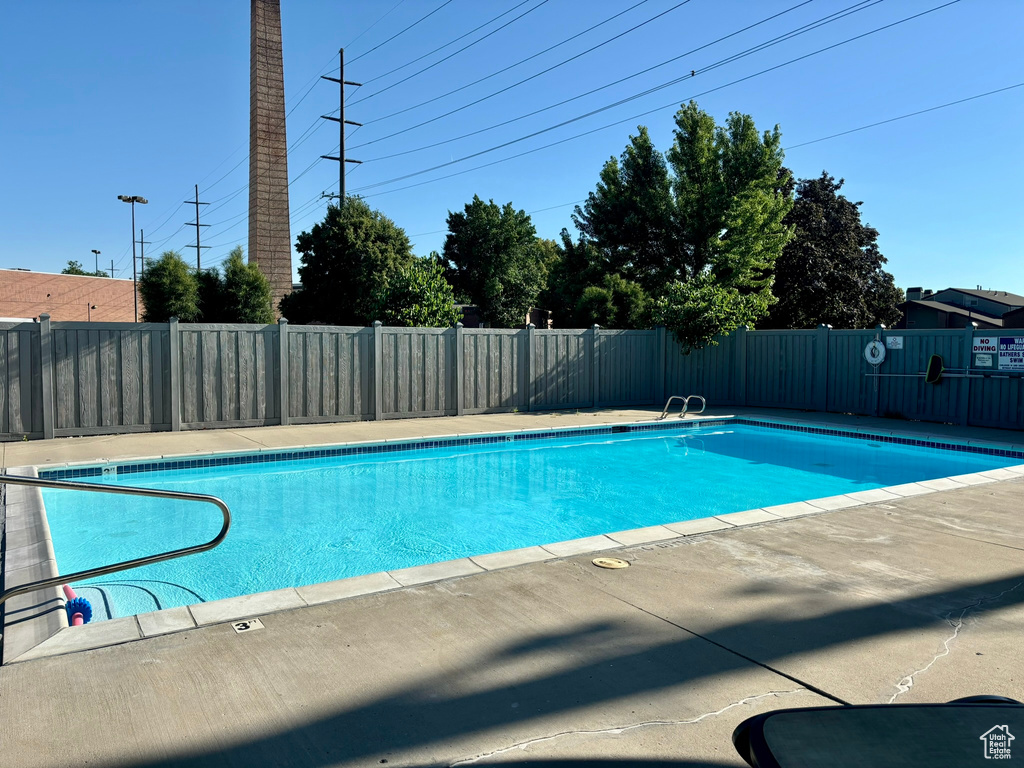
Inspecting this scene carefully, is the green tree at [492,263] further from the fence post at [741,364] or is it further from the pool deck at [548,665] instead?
the pool deck at [548,665]

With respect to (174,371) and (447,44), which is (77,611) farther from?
(447,44)

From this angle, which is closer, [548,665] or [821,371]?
[548,665]

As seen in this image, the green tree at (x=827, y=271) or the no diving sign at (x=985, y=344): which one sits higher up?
the green tree at (x=827, y=271)

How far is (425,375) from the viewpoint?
1345 centimetres

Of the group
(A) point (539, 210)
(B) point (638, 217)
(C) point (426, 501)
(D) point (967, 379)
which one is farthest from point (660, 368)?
(A) point (539, 210)

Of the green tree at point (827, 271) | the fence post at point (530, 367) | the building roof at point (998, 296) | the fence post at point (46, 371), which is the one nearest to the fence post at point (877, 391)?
the fence post at point (530, 367)

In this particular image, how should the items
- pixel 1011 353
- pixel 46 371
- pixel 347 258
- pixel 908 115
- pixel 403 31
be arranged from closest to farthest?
pixel 46 371 < pixel 1011 353 < pixel 908 115 < pixel 403 31 < pixel 347 258

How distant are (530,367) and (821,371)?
20.3 feet

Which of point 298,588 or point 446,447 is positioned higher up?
point 298,588

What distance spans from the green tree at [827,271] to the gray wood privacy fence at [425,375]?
558 inches

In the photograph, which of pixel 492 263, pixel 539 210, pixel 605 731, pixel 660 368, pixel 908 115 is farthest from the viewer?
pixel 539 210

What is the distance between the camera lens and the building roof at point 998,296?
4597 centimetres

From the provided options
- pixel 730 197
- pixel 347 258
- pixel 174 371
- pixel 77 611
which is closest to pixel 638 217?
pixel 730 197

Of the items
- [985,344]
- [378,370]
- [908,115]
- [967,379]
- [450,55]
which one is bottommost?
[967,379]
